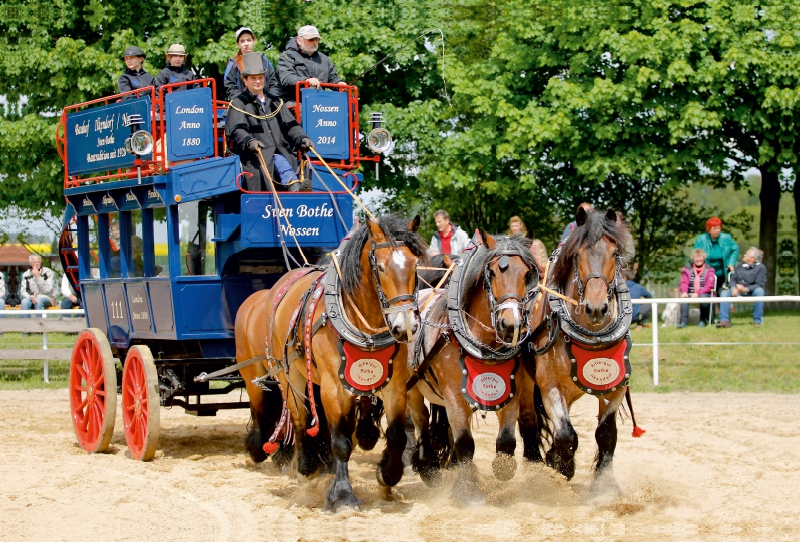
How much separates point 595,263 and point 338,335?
5.24ft

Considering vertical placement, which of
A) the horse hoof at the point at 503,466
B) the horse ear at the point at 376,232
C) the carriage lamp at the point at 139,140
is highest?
the carriage lamp at the point at 139,140

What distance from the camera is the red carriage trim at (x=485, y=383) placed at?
256 inches

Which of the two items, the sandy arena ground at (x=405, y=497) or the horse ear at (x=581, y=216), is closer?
the sandy arena ground at (x=405, y=497)

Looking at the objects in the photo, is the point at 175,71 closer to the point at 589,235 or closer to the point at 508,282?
the point at 508,282

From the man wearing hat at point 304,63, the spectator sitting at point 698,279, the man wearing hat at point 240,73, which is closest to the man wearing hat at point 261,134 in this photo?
the man wearing hat at point 240,73

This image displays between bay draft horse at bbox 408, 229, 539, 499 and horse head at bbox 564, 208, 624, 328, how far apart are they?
0.99 feet

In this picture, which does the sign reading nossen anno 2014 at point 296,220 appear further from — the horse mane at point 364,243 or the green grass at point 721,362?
the green grass at point 721,362

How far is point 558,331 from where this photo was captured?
6.65 m

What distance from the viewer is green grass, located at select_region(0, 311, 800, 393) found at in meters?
12.9

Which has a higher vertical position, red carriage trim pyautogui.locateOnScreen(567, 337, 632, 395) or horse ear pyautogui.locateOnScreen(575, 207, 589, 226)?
horse ear pyautogui.locateOnScreen(575, 207, 589, 226)

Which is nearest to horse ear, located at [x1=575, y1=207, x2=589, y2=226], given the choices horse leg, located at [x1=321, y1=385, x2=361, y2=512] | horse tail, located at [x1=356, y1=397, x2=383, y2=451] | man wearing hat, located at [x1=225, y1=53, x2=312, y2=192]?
horse leg, located at [x1=321, y1=385, x2=361, y2=512]

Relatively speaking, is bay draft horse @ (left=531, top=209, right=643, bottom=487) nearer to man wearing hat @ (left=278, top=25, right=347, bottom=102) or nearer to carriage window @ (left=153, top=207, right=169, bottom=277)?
man wearing hat @ (left=278, top=25, right=347, bottom=102)

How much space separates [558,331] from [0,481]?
3.86m

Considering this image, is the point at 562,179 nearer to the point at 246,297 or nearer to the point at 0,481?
the point at 246,297
